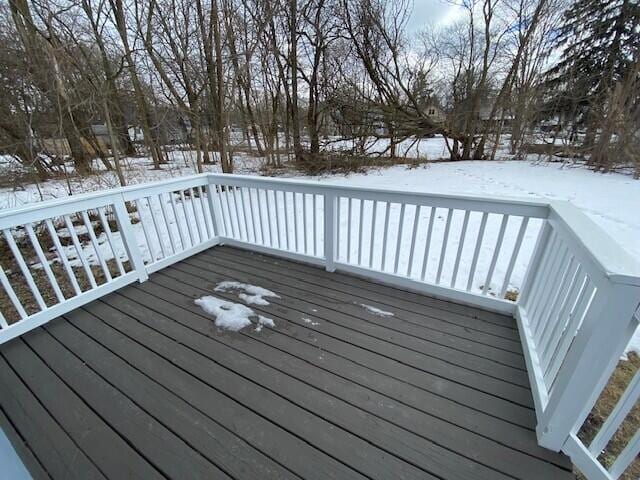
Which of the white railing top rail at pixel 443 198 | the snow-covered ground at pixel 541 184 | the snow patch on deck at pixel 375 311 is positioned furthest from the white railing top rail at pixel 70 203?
the snow patch on deck at pixel 375 311

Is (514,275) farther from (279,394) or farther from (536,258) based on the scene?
(279,394)

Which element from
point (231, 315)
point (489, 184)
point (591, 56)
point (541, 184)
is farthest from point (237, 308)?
point (591, 56)

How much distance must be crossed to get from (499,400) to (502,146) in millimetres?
12418

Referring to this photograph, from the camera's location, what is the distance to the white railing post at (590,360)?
2.79 feet

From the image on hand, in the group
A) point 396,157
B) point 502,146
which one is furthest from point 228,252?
point 502,146

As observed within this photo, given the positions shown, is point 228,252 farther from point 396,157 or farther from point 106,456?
point 396,157

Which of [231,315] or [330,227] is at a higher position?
[330,227]

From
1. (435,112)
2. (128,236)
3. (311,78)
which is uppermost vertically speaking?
(311,78)

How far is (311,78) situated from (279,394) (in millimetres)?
8593

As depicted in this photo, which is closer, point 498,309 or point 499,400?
point 499,400

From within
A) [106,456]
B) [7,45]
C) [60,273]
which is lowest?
[60,273]

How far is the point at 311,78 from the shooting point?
7.98 m

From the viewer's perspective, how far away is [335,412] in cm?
130

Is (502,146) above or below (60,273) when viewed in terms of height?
above
